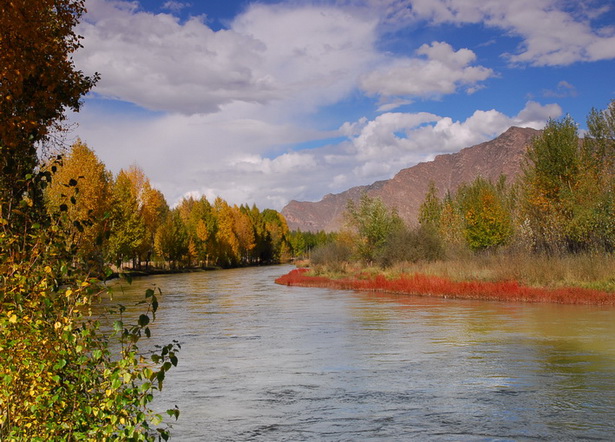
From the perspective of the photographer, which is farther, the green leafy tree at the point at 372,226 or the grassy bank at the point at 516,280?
the green leafy tree at the point at 372,226

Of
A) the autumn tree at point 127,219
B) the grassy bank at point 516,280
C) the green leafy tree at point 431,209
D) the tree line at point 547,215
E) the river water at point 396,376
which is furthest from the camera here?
the green leafy tree at point 431,209

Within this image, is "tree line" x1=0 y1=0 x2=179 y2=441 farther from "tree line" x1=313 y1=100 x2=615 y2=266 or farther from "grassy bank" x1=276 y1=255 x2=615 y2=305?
"tree line" x1=313 y1=100 x2=615 y2=266

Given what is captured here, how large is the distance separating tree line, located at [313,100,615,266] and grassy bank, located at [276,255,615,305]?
3332 millimetres

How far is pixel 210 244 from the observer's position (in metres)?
102

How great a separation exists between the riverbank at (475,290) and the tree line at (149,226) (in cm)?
1801

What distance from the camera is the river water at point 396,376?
1031 cm

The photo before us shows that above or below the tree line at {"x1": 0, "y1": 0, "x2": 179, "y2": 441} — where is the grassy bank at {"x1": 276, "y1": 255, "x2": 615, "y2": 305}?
below

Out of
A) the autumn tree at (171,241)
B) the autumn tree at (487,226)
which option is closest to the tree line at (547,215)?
the autumn tree at (487,226)

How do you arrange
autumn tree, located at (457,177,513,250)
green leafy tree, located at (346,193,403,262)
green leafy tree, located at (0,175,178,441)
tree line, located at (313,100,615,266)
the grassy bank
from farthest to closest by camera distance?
green leafy tree, located at (346,193,403,262) < autumn tree, located at (457,177,513,250) < tree line, located at (313,100,615,266) < the grassy bank < green leafy tree, located at (0,175,178,441)

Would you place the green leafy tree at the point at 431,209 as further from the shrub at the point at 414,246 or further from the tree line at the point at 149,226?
the shrub at the point at 414,246

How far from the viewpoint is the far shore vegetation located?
35.5 metres

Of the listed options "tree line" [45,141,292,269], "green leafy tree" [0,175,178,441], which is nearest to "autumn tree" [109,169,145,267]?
"tree line" [45,141,292,269]

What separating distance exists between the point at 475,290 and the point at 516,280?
2819mm

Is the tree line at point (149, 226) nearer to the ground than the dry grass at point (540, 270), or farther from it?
farther from it
